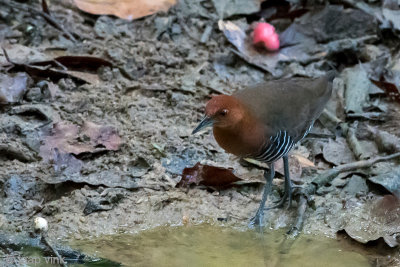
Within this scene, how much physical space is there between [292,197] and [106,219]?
1.33 metres

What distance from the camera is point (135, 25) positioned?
643 centimetres

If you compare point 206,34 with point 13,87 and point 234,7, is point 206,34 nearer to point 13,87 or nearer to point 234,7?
point 234,7

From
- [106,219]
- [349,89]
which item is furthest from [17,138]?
[349,89]

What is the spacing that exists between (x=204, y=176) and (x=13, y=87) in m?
1.75

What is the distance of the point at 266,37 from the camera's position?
632cm

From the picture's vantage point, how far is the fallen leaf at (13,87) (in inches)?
206

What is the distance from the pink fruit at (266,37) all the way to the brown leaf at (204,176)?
6.46 feet

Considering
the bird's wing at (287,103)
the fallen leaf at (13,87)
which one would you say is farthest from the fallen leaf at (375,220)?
the fallen leaf at (13,87)

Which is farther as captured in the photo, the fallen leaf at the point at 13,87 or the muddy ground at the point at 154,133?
the fallen leaf at the point at 13,87

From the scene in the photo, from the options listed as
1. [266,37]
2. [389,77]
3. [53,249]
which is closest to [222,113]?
[53,249]

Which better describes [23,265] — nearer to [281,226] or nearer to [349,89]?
[281,226]

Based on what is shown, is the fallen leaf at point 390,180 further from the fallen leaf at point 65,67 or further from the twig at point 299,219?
the fallen leaf at point 65,67

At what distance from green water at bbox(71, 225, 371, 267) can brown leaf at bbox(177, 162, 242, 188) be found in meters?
0.40

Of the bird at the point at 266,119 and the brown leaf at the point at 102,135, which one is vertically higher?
the bird at the point at 266,119
